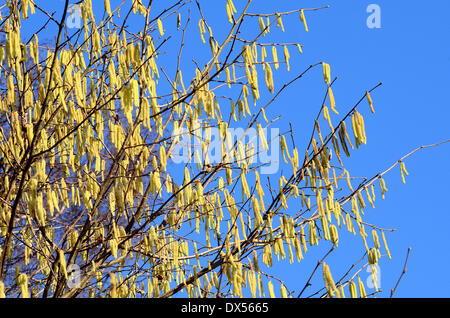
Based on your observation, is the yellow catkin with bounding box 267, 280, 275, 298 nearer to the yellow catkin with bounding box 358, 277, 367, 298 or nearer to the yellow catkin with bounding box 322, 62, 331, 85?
the yellow catkin with bounding box 358, 277, 367, 298

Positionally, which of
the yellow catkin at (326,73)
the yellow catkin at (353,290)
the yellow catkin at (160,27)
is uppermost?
the yellow catkin at (160,27)

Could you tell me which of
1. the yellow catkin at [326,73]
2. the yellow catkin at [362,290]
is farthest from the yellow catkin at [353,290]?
the yellow catkin at [326,73]

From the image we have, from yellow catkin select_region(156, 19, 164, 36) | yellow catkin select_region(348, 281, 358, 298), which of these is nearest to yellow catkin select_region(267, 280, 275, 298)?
yellow catkin select_region(348, 281, 358, 298)

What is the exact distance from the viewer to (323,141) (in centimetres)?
317

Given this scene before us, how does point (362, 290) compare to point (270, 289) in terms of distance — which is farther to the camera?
point (362, 290)

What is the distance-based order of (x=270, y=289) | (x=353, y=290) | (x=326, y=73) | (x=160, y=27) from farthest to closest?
(x=160, y=27), (x=326, y=73), (x=353, y=290), (x=270, y=289)

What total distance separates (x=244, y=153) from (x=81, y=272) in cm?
109

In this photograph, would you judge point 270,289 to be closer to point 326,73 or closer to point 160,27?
point 326,73

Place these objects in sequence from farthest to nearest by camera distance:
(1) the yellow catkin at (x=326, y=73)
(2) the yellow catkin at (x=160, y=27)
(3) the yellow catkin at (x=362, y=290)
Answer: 1. (2) the yellow catkin at (x=160, y=27)
2. (1) the yellow catkin at (x=326, y=73)
3. (3) the yellow catkin at (x=362, y=290)

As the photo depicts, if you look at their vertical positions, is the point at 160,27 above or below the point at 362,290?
above

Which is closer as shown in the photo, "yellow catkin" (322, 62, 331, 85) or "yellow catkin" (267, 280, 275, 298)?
"yellow catkin" (267, 280, 275, 298)

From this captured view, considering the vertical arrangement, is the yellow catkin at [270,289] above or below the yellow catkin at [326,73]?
below

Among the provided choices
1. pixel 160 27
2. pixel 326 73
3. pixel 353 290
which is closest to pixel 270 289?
pixel 353 290

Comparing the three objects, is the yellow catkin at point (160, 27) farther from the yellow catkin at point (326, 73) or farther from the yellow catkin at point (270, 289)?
the yellow catkin at point (270, 289)
